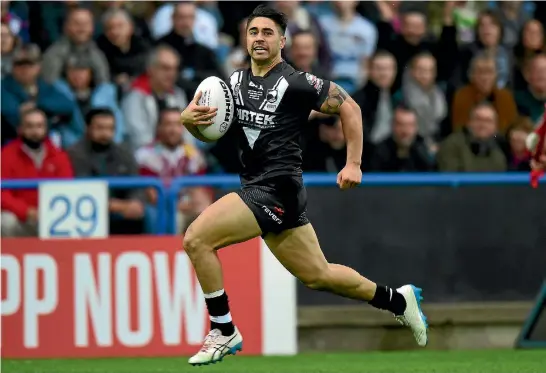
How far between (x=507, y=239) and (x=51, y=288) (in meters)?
4.07

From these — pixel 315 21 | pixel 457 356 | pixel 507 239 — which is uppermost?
pixel 315 21

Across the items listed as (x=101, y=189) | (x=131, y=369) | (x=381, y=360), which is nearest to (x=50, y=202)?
(x=101, y=189)

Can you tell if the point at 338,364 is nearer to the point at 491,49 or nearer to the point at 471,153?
the point at 471,153

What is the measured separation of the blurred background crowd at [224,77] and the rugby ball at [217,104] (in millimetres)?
3144

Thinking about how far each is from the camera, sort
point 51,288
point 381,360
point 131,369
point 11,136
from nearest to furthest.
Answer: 1. point 131,369
2. point 381,360
3. point 51,288
4. point 11,136

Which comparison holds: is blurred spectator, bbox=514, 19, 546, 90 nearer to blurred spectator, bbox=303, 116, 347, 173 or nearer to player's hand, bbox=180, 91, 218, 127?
blurred spectator, bbox=303, 116, 347, 173

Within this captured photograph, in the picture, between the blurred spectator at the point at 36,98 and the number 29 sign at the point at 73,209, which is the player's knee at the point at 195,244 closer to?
the number 29 sign at the point at 73,209

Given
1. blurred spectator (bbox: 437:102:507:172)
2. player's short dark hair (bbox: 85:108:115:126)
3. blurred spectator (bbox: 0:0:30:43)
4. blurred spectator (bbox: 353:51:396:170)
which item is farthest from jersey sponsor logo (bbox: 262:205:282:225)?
blurred spectator (bbox: 0:0:30:43)

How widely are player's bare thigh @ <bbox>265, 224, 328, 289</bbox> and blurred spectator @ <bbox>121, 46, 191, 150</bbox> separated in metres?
4.53

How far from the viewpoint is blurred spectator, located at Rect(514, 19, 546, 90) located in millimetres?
14398

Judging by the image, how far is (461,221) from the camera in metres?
11.6

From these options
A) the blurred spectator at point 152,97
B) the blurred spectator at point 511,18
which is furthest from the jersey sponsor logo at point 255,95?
the blurred spectator at point 511,18

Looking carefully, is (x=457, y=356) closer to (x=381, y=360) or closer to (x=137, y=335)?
(x=381, y=360)

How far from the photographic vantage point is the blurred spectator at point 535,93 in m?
13.9
